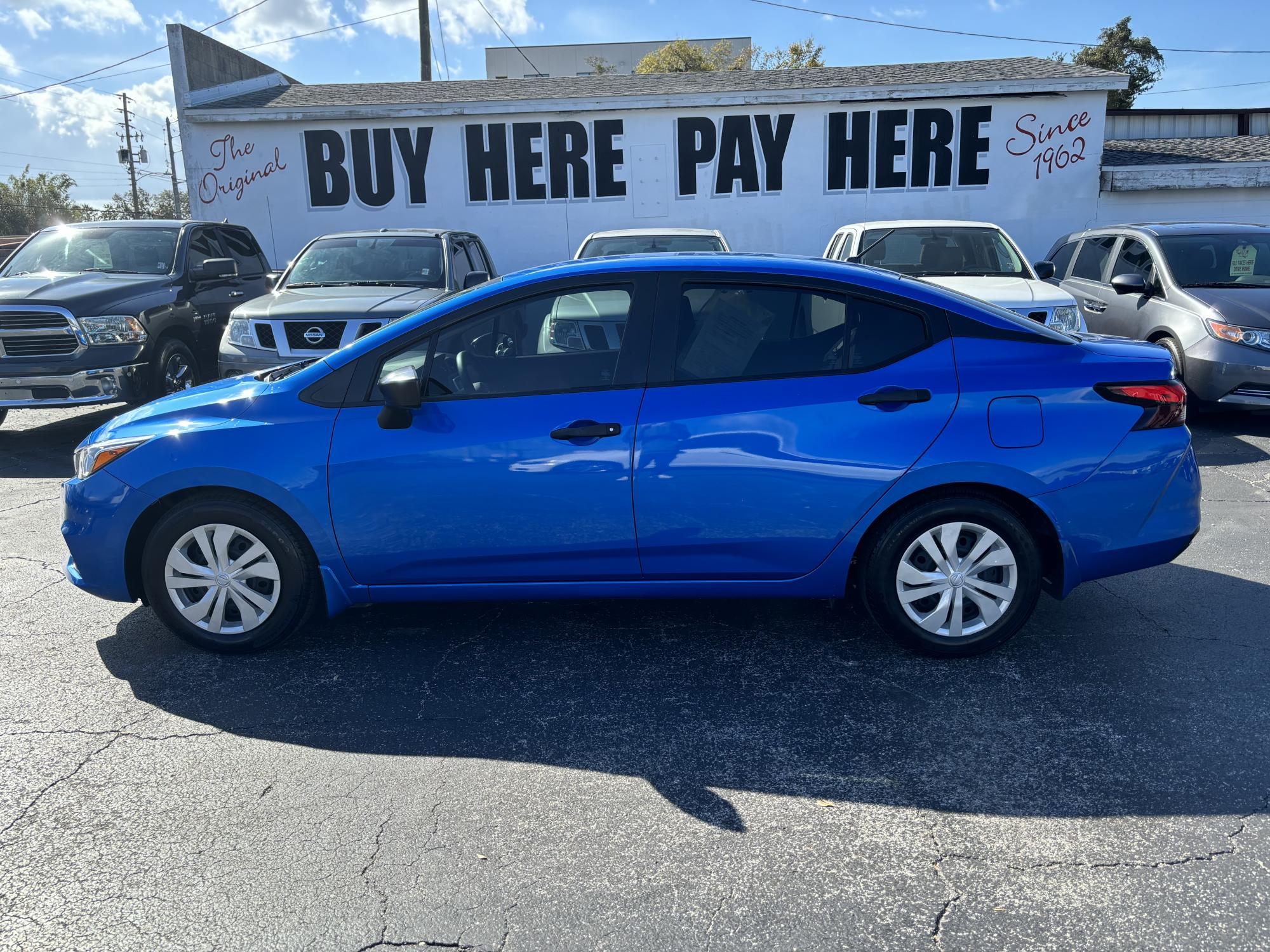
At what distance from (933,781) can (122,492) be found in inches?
133

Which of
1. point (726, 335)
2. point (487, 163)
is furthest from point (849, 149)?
point (726, 335)

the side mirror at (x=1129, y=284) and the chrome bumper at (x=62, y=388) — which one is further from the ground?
the side mirror at (x=1129, y=284)

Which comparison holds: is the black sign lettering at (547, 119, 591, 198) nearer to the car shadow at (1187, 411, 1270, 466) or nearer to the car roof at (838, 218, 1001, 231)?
the car roof at (838, 218, 1001, 231)

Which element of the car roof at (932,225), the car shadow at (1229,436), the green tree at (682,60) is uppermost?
the green tree at (682,60)

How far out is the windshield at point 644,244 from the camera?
10.4 m

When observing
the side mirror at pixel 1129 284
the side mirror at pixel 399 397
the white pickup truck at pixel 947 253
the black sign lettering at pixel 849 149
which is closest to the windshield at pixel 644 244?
the white pickup truck at pixel 947 253

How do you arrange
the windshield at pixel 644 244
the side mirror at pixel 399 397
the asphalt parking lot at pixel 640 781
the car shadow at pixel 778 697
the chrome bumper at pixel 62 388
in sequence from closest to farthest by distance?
the asphalt parking lot at pixel 640 781 → the car shadow at pixel 778 697 → the side mirror at pixel 399 397 → the chrome bumper at pixel 62 388 → the windshield at pixel 644 244

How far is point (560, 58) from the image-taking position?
205ft

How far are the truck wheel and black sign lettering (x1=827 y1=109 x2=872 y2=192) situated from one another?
11.4 metres

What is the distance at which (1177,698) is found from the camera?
3.80 meters

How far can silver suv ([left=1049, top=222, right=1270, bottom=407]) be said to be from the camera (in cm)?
838

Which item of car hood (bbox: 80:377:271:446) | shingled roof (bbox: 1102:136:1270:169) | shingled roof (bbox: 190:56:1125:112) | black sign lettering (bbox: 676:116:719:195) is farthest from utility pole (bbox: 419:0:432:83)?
car hood (bbox: 80:377:271:446)

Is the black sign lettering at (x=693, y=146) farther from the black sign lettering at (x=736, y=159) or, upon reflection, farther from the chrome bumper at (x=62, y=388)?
the chrome bumper at (x=62, y=388)

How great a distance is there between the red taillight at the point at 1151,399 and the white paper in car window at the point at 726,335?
1.37 meters
